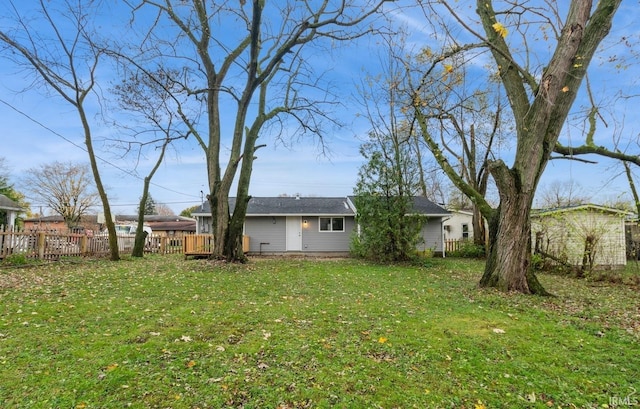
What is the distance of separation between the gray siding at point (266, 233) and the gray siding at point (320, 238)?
48.3 inches

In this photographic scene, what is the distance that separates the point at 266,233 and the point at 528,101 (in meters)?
14.4

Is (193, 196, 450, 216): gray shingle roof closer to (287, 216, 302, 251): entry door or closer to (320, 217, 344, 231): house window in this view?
(320, 217, 344, 231): house window

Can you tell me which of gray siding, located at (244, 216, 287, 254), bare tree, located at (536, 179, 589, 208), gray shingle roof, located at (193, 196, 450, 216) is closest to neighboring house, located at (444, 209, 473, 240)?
gray shingle roof, located at (193, 196, 450, 216)

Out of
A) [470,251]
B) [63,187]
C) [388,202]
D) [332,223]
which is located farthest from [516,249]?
[63,187]

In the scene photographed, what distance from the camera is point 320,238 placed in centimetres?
1945

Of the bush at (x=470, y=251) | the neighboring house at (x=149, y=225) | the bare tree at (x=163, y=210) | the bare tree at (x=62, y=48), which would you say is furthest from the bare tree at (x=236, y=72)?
the bare tree at (x=163, y=210)

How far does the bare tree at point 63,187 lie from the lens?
32.8 metres

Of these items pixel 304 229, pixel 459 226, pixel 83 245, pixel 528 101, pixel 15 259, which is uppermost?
pixel 528 101

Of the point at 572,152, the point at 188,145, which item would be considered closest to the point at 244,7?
the point at 188,145

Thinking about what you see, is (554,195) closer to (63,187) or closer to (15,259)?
(15,259)

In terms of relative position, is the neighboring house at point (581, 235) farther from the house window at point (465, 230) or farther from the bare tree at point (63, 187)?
the bare tree at point (63, 187)

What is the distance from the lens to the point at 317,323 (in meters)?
4.95

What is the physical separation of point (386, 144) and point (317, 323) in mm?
10443

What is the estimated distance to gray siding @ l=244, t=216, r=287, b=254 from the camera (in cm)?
1919
